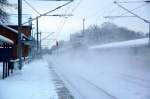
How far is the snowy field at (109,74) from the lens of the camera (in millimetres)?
18422

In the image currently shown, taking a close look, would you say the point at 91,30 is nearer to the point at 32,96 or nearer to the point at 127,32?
the point at 127,32

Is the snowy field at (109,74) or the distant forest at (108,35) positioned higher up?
the distant forest at (108,35)

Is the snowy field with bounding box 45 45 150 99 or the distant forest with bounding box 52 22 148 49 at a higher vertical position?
the distant forest with bounding box 52 22 148 49

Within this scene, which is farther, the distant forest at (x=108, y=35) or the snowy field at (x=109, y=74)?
the distant forest at (x=108, y=35)

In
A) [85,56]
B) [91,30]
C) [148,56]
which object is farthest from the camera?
[91,30]

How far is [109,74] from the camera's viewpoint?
30.5 m

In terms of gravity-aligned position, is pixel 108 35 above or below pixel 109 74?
above

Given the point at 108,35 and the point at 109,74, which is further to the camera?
the point at 108,35

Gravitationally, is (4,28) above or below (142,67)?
above

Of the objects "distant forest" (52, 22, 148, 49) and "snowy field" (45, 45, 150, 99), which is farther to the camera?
"distant forest" (52, 22, 148, 49)

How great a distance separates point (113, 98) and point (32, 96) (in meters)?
3.06

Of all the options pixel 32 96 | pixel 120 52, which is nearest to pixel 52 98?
pixel 32 96

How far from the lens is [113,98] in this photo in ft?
46.5

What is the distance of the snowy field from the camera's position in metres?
18.4
